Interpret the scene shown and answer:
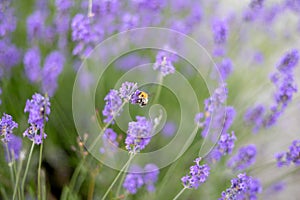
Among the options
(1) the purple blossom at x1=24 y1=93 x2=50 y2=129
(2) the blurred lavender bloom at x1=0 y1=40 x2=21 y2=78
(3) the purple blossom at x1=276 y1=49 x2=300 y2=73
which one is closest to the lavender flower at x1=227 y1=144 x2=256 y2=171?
(3) the purple blossom at x1=276 y1=49 x2=300 y2=73

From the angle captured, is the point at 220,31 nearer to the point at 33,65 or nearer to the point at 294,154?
the point at 294,154

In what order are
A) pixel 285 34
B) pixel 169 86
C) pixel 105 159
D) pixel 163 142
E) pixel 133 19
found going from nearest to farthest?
1. pixel 105 159
2. pixel 133 19
3. pixel 163 142
4. pixel 169 86
5. pixel 285 34

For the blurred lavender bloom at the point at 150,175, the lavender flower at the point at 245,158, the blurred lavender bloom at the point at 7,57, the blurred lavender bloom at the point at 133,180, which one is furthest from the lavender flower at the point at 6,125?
the lavender flower at the point at 245,158

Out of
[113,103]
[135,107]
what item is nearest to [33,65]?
[135,107]

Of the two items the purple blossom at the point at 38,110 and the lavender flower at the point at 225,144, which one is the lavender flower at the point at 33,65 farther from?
the lavender flower at the point at 225,144

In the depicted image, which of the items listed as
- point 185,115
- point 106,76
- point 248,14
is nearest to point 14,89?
point 106,76

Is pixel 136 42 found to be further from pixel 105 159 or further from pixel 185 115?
pixel 105 159

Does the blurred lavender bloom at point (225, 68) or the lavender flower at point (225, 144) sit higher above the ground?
the blurred lavender bloom at point (225, 68)
